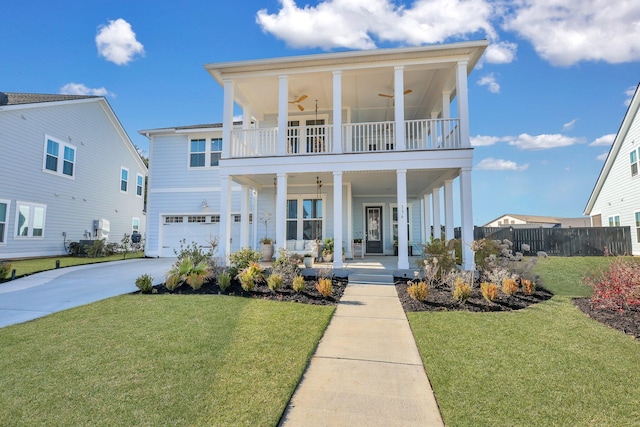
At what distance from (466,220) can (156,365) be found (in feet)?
25.7

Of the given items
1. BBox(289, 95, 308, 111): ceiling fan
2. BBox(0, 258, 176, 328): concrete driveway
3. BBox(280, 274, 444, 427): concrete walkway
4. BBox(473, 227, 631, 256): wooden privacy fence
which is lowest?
BBox(280, 274, 444, 427): concrete walkway

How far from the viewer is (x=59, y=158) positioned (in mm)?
15195

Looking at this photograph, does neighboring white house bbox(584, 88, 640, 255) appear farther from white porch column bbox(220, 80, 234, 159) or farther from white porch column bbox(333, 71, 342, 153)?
white porch column bbox(220, 80, 234, 159)

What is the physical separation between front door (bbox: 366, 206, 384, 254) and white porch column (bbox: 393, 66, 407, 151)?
17.3ft

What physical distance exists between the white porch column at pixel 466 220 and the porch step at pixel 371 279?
7.06 feet

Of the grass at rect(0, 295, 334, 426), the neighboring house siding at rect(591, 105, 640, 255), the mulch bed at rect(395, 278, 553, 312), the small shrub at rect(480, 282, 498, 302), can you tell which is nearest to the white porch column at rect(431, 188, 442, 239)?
the mulch bed at rect(395, 278, 553, 312)

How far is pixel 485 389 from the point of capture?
2.95 meters

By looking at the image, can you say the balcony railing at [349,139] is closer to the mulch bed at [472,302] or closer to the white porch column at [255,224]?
the white porch column at [255,224]

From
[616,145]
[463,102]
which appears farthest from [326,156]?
[616,145]

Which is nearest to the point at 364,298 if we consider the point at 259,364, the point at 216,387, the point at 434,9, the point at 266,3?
the point at 259,364

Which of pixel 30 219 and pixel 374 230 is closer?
pixel 30 219

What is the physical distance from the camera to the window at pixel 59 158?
48.1 feet

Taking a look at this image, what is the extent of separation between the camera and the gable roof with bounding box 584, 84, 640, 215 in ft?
48.1

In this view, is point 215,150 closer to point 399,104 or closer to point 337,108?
point 337,108
